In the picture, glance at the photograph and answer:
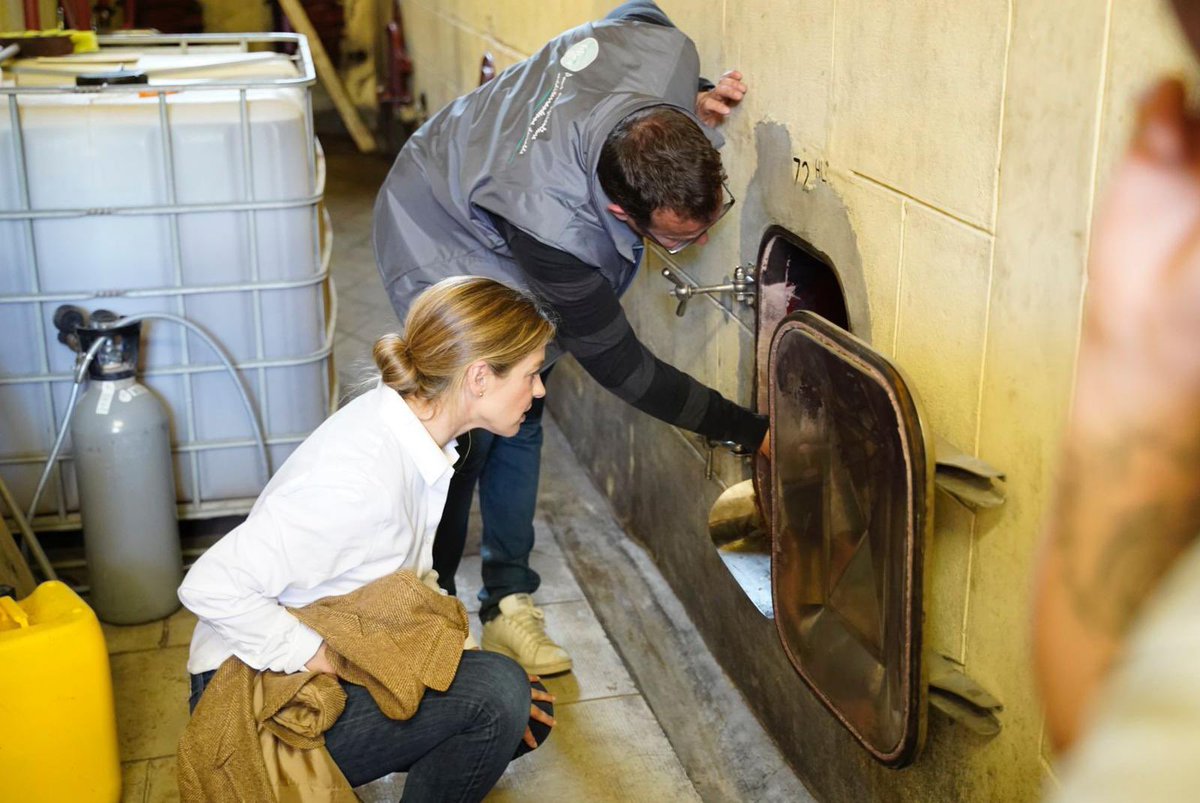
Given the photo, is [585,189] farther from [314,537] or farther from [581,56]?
[314,537]

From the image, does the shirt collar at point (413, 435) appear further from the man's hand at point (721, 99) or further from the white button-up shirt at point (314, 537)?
the man's hand at point (721, 99)

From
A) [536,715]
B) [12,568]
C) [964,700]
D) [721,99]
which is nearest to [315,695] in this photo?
[536,715]

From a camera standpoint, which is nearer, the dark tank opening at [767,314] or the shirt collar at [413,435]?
the shirt collar at [413,435]

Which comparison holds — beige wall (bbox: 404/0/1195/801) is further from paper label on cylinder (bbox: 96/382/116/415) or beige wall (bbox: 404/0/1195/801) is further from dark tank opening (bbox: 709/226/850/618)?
paper label on cylinder (bbox: 96/382/116/415)

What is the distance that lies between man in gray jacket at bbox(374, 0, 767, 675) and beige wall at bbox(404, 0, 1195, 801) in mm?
254

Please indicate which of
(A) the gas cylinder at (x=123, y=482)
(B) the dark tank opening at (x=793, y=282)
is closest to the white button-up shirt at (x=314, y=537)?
(B) the dark tank opening at (x=793, y=282)

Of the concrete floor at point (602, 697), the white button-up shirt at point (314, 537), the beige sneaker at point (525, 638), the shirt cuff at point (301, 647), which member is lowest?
the concrete floor at point (602, 697)

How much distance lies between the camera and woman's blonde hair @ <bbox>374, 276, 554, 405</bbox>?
2.27 m

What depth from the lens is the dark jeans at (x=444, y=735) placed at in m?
2.15

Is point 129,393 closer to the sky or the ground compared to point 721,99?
closer to the ground

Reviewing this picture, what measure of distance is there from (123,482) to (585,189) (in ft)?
4.86

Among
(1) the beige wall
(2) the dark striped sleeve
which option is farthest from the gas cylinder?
(1) the beige wall

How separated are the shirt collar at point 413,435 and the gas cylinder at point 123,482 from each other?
1.17 meters

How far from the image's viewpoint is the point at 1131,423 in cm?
47
